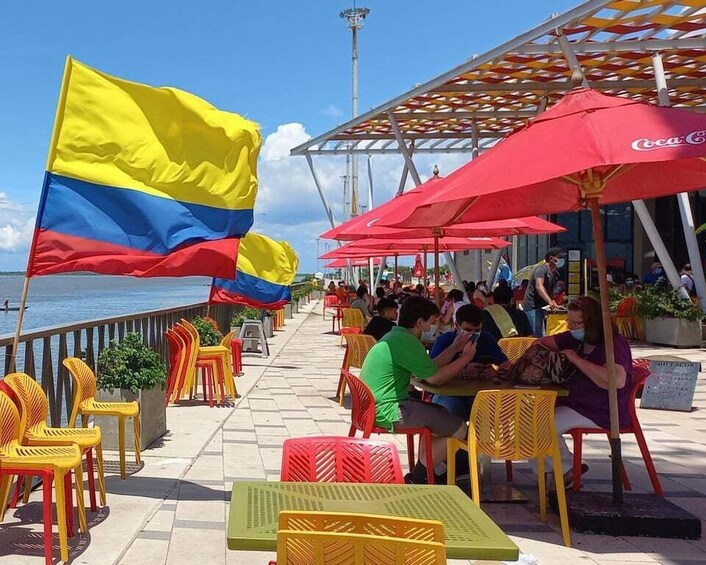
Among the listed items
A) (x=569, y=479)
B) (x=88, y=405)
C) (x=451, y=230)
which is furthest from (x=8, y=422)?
(x=451, y=230)

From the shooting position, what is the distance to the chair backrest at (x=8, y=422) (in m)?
4.00

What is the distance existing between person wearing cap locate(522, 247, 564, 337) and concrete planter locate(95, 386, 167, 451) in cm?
645

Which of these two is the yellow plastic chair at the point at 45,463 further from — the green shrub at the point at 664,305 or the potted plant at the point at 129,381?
the green shrub at the point at 664,305

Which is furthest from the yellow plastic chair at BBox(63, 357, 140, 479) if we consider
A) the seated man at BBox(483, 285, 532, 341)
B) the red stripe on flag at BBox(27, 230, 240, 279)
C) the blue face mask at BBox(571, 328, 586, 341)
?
the seated man at BBox(483, 285, 532, 341)

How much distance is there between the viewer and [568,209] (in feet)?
22.2

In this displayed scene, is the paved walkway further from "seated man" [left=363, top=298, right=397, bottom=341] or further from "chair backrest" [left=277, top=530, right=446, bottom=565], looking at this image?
"chair backrest" [left=277, top=530, right=446, bottom=565]

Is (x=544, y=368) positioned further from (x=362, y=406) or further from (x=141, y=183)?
(x=141, y=183)

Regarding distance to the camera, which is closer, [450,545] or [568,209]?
[450,545]

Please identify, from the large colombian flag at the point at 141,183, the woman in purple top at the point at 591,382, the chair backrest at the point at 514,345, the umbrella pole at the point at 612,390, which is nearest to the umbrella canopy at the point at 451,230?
the chair backrest at the point at 514,345

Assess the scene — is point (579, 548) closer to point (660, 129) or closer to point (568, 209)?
point (660, 129)

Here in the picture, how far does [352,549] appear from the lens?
7.22 feet

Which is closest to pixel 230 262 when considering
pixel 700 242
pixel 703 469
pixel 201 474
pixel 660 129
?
pixel 201 474

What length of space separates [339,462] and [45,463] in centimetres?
146

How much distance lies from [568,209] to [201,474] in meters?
3.57
